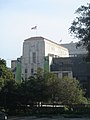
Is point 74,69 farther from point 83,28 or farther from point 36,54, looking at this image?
point 83,28

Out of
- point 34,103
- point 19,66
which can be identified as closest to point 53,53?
point 19,66

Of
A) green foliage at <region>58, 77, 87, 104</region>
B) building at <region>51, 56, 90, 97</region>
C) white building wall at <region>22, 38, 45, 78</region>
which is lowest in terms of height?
green foliage at <region>58, 77, 87, 104</region>

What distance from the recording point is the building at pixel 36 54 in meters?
100

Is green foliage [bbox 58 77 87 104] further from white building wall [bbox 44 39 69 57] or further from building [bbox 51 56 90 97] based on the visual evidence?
white building wall [bbox 44 39 69 57]

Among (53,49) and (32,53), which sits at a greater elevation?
(53,49)

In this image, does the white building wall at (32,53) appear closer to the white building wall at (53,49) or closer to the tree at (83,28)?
the white building wall at (53,49)

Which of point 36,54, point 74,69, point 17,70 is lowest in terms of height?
point 74,69

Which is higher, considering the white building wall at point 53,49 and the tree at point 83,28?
the white building wall at point 53,49

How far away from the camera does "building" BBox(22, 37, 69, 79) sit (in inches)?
3942

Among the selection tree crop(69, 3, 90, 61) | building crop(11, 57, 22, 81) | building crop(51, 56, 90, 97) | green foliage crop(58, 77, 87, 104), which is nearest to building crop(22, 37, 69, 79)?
building crop(11, 57, 22, 81)

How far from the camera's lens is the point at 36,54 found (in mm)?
102000

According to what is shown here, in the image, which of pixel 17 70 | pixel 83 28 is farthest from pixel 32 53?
pixel 83 28

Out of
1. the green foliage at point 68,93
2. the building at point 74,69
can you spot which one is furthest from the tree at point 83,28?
the building at point 74,69

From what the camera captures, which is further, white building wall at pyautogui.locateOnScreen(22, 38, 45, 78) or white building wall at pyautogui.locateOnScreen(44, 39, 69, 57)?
white building wall at pyautogui.locateOnScreen(44, 39, 69, 57)
